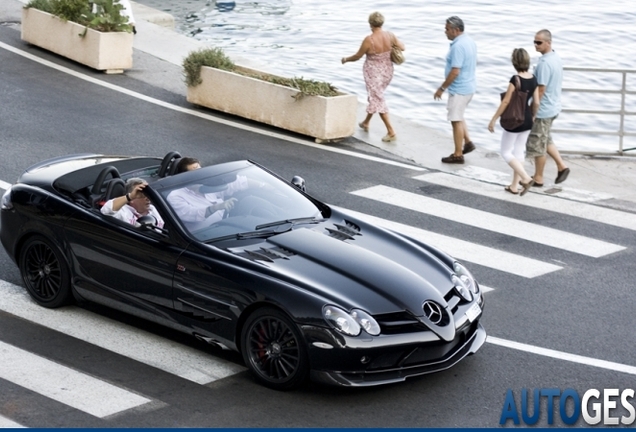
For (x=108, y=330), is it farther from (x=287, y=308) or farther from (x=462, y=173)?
(x=462, y=173)

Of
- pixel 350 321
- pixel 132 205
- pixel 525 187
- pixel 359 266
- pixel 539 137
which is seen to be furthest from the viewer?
pixel 539 137

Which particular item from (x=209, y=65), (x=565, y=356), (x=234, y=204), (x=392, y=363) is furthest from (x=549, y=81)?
(x=392, y=363)

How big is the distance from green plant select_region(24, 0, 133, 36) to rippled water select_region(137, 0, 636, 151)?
22.9 ft

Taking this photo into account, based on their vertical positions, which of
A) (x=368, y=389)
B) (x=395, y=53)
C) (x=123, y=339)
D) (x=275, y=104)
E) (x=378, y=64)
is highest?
(x=395, y=53)

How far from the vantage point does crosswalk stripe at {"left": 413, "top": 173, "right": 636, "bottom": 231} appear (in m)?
13.6

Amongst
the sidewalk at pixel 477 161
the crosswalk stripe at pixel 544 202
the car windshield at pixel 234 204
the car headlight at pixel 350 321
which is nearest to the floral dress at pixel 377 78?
the sidewalk at pixel 477 161

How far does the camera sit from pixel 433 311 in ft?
27.9

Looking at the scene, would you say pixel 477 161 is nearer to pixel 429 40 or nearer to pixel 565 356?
pixel 565 356

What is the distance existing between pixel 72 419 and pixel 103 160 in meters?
3.79

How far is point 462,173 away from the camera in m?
15.4

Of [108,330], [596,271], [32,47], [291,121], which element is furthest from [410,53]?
[108,330]

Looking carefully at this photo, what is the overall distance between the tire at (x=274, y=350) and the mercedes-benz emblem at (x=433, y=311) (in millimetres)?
1015

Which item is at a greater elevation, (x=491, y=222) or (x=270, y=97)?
(x=270, y=97)

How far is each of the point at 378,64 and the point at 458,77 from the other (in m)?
1.59
